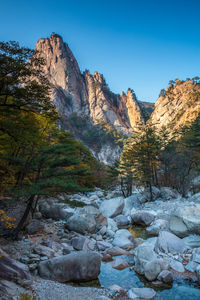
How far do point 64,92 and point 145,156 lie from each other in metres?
79.0

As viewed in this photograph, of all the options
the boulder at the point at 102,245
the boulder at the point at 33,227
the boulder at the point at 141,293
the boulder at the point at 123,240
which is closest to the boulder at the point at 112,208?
the boulder at the point at 123,240

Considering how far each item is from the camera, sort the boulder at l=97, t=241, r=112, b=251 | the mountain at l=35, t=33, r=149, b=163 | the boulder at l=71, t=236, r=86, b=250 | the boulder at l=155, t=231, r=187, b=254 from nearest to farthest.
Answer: the boulder at l=155, t=231, r=187, b=254 → the boulder at l=71, t=236, r=86, b=250 → the boulder at l=97, t=241, r=112, b=251 → the mountain at l=35, t=33, r=149, b=163

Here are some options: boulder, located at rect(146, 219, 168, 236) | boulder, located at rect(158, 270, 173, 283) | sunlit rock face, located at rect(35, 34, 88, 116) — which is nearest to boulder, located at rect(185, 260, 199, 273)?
boulder, located at rect(158, 270, 173, 283)

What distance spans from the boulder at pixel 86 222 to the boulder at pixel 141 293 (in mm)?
5303

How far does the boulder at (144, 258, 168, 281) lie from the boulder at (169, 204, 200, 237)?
3610 millimetres

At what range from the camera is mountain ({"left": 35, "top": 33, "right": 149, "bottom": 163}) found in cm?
8362

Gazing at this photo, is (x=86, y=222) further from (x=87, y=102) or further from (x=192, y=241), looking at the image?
(x=87, y=102)

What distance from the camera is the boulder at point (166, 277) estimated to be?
572 centimetres

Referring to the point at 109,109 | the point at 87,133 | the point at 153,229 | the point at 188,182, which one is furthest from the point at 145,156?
the point at 109,109

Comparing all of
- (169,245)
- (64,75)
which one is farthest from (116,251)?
(64,75)

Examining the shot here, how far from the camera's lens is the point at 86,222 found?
34.1ft

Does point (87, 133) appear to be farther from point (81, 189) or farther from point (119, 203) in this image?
point (81, 189)

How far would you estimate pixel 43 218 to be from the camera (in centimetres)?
1232

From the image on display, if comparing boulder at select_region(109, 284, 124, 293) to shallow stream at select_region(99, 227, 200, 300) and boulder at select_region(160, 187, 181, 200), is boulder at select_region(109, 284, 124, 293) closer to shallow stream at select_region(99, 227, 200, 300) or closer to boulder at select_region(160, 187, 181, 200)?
shallow stream at select_region(99, 227, 200, 300)
